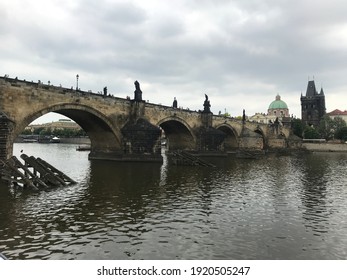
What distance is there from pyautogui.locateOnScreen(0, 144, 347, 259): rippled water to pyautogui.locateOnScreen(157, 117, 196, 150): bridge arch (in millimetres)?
31050

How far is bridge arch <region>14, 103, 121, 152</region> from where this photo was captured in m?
30.7

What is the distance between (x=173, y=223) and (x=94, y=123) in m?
27.4

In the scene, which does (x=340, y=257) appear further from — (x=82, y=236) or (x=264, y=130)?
(x=264, y=130)

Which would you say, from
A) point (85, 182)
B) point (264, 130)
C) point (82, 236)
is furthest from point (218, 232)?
point (264, 130)

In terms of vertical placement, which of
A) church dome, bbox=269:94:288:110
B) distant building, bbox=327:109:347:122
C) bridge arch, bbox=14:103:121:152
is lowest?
bridge arch, bbox=14:103:121:152

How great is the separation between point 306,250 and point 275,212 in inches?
173

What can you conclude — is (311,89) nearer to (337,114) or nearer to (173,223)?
(337,114)

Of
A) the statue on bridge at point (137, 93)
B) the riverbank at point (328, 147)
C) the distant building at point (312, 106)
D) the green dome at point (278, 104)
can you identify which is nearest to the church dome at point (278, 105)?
the green dome at point (278, 104)

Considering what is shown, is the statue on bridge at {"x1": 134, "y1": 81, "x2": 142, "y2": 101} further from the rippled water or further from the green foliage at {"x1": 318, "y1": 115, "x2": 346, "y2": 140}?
the green foliage at {"x1": 318, "y1": 115, "x2": 346, "y2": 140}

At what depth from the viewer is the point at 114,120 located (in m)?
35.9

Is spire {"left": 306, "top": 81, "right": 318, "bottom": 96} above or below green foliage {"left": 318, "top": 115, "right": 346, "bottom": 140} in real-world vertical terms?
above

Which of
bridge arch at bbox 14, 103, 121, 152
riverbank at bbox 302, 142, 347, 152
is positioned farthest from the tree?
bridge arch at bbox 14, 103, 121, 152

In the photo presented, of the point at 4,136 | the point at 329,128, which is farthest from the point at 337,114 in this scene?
the point at 4,136

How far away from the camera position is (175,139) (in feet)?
179
